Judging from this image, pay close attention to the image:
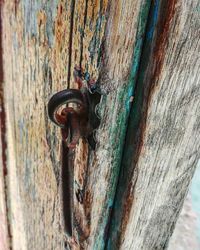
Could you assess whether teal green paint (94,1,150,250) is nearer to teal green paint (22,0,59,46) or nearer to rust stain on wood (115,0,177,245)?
rust stain on wood (115,0,177,245)

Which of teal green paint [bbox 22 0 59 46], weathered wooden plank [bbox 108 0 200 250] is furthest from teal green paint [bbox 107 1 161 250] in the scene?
teal green paint [bbox 22 0 59 46]

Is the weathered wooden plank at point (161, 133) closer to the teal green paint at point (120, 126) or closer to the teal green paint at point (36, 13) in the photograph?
the teal green paint at point (120, 126)

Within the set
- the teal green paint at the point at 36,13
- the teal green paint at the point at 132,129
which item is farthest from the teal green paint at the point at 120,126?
the teal green paint at the point at 36,13

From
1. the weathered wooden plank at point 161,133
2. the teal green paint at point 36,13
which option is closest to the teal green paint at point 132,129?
the weathered wooden plank at point 161,133

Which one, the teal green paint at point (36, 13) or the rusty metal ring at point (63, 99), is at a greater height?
the teal green paint at point (36, 13)

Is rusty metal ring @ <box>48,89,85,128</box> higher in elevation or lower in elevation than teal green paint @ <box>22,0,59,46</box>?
lower

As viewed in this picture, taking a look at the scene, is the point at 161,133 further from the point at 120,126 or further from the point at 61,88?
the point at 61,88

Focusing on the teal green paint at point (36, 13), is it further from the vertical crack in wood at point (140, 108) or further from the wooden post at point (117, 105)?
the vertical crack in wood at point (140, 108)

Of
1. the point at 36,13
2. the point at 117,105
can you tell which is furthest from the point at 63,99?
the point at 36,13

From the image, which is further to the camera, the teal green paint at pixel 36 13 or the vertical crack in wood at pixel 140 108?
the teal green paint at pixel 36 13
